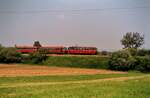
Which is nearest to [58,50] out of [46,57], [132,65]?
[46,57]

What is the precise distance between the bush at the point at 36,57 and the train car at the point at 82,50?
34.4 feet

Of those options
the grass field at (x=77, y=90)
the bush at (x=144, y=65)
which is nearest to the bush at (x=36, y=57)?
the bush at (x=144, y=65)

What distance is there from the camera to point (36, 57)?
103438mm

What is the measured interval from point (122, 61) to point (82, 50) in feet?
87.7

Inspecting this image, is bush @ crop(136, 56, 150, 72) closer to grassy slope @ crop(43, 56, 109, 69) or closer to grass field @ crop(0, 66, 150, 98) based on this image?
grassy slope @ crop(43, 56, 109, 69)

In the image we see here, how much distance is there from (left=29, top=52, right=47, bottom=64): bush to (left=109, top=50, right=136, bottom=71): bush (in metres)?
24.4

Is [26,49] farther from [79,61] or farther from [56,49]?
[79,61]

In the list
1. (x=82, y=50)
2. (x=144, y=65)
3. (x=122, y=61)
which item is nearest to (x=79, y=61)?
(x=82, y=50)

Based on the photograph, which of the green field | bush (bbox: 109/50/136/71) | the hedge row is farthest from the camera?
bush (bbox: 109/50/136/71)

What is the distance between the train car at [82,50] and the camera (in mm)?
109425

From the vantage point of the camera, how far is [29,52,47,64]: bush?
338ft

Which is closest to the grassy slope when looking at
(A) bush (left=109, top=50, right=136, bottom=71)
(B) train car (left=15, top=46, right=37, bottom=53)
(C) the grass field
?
(A) bush (left=109, top=50, right=136, bottom=71)

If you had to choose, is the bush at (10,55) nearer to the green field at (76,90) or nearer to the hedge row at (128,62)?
the hedge row at (128,62)

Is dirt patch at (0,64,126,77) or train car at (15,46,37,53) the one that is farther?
train car at (15,46,37,53)
